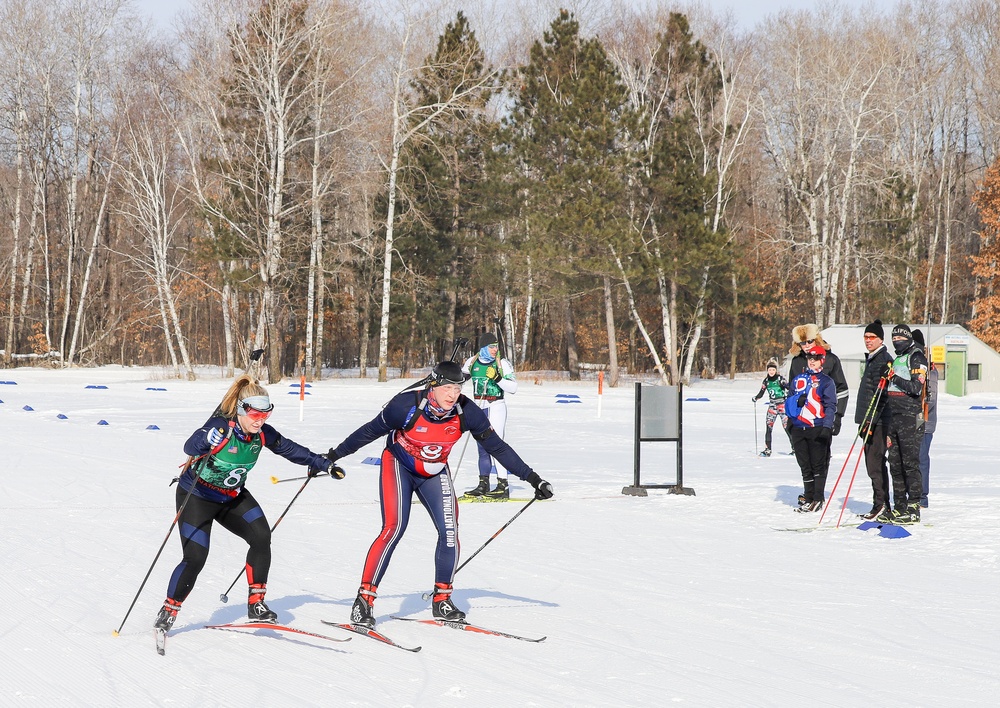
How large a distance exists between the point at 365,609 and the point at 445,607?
0.49 meters

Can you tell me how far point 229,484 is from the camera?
17.8 ft

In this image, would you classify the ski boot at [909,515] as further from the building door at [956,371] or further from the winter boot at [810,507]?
the building door at [956,371]

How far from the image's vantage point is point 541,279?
121 ft

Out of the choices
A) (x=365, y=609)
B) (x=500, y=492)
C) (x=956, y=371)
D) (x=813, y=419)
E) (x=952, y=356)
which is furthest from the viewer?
(x=952, y=356)

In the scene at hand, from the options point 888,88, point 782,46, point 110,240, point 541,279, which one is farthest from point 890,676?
point 110,240

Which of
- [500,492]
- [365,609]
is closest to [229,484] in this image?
[365,609]

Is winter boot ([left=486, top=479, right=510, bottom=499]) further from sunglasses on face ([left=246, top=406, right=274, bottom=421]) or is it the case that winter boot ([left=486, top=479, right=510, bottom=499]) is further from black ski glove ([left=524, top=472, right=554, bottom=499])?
sunglasses on face ([left=246, top=406, right=274, bottom=421])

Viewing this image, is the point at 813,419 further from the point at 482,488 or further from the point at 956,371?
the point at 956,371

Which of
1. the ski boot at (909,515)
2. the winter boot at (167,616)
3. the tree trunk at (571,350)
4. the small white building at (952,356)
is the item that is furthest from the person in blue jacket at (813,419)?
the tree trunk at (571,350)

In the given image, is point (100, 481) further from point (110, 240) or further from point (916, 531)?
point (110, 240)

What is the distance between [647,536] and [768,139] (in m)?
36.1

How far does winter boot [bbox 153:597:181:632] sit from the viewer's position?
17.3ft

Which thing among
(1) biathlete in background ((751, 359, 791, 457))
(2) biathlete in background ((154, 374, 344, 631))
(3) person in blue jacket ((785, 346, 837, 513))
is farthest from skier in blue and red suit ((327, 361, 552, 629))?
(1) biathlete in background ((751, 359, 791, 457))

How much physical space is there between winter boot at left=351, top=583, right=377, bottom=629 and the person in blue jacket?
18.7ft
